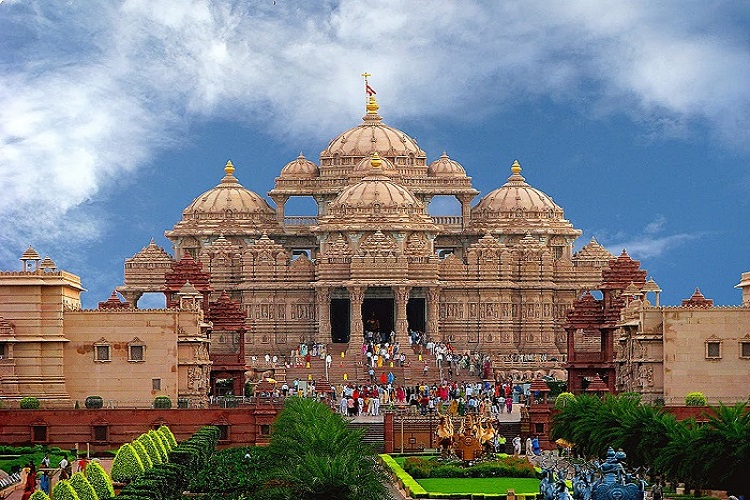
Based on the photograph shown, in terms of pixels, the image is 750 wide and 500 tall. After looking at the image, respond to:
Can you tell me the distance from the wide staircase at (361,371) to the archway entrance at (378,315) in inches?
415

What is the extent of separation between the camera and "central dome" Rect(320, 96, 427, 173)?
13625cm

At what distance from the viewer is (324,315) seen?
403ft

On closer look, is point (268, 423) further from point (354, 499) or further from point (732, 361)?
point (354, 499)

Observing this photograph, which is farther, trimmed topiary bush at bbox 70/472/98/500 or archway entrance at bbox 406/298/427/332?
archway entrance at bbox 406/298/427/332

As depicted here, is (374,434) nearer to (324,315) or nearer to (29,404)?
(29,404)

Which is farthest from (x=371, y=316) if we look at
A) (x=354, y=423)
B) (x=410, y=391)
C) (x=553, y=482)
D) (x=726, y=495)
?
(x=553, y=482)

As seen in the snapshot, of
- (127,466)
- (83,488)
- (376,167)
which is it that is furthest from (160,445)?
(376,167)

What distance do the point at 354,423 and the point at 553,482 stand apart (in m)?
34.0

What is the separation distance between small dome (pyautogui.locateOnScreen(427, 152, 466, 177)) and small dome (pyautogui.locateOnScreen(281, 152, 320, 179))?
243 inches

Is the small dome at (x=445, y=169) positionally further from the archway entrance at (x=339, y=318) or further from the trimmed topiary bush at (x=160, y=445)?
the trimmed topiary bush at (x=160, y=445)

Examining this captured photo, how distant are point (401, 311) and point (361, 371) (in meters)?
9.33

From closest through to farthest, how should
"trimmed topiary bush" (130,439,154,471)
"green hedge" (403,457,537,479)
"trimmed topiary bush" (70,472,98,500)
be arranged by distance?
"trimmed topiary bush" (70,472,98,500) → "trimmed topiary bush" (130,439,154,471) → "green hedge" (403,457,537,479)

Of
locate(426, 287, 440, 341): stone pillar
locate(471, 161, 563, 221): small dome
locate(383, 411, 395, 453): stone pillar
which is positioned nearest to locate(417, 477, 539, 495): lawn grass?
locate(383, 411, 395, 453): stone pillar

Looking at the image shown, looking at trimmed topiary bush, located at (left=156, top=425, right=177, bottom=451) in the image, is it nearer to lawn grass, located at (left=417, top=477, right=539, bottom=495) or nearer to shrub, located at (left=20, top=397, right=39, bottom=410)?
shrub, located at (left=20, top=397, right=39, bottom=410)
